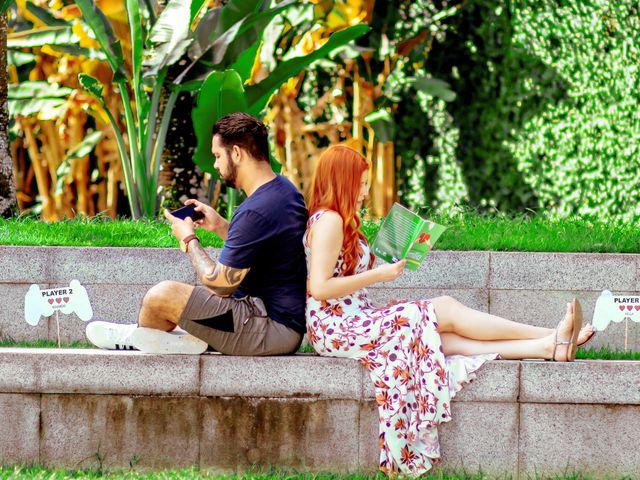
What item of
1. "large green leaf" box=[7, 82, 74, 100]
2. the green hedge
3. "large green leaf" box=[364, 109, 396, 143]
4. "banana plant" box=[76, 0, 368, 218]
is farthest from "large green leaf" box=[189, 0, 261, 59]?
the green hedge

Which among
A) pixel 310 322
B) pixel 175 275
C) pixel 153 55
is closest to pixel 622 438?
pixel 310 322

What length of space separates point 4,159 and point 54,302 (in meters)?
3.14

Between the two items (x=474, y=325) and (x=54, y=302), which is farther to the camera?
(x=54, y=302)

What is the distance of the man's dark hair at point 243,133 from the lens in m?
4.90

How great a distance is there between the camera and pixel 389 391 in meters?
4.81

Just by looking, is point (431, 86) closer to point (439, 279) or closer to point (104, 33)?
point (104, 33)

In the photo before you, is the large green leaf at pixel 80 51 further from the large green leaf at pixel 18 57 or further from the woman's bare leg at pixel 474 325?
the woman's bare leg at pixel 474 325

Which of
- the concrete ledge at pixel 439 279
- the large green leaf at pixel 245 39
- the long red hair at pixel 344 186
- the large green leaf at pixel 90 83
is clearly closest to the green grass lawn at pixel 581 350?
the concrete ledge at pixel 439 279

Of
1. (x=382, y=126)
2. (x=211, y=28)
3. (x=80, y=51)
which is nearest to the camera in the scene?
(x=211, y=28)

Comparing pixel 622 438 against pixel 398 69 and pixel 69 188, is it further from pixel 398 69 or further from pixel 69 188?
pixel 69 188

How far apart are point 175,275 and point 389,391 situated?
1.97m

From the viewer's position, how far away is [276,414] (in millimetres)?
4938

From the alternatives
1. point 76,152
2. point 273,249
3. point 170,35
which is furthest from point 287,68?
point 273,249

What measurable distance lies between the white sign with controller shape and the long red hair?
1.23 metres
